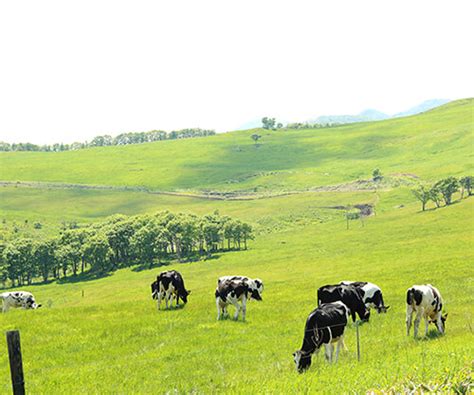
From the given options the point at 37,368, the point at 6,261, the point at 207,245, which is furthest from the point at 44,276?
the point at 37,368

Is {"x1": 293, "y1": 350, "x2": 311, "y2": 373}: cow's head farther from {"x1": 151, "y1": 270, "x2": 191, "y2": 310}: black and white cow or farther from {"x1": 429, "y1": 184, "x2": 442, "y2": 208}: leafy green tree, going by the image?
{"x1": 429, "y1": 184, "x2": 442, "y2": 208}: leafy green tree

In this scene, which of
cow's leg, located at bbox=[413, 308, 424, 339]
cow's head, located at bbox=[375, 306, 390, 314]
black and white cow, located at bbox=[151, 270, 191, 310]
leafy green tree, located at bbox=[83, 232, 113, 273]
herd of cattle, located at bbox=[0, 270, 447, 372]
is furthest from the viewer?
leafy green tree, located at bbox=[83, 232, 113, 273]

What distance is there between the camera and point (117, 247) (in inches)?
5320

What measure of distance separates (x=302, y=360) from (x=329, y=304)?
2842mm

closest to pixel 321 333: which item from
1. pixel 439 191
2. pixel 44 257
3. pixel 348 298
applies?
pixel 348 298

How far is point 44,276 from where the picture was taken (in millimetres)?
129125

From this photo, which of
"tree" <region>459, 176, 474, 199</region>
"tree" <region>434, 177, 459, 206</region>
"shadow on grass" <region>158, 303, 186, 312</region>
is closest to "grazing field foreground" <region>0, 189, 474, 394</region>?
"shadow on grass" <region>158, 303, 186, 312</region>

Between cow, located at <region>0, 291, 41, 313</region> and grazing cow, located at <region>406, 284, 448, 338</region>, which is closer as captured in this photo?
grazing cow, located at <region>406, 284, 448, 338</region>

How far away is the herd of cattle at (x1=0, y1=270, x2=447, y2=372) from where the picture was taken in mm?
17578

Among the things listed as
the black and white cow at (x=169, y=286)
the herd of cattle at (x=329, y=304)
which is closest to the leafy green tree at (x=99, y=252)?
the herd of cattle at (x=329, y=304)

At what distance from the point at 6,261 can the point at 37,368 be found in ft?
375

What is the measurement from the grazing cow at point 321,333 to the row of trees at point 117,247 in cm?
10952

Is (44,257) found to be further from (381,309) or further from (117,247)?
(381,309)

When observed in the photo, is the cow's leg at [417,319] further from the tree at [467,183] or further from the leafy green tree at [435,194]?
the tree at [467,183]
